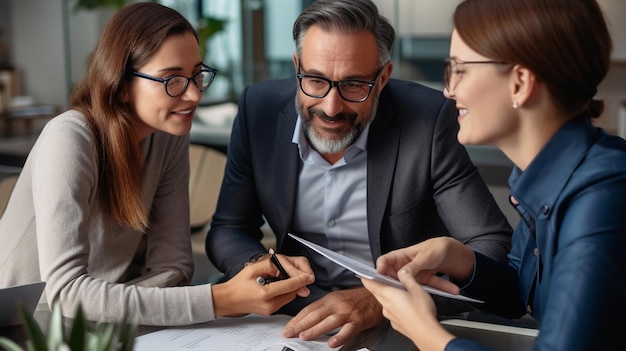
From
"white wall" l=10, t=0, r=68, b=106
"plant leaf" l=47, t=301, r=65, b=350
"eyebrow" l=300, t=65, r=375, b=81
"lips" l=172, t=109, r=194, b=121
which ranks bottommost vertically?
"white wall" l=10, t=0, r=68, b=106

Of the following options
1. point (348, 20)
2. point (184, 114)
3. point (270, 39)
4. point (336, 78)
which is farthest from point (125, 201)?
point (270, 39)

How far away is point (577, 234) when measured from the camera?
51.6 inches

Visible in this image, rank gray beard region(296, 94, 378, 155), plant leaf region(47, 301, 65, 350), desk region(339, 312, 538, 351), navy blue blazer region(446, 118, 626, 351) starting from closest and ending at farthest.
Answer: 1. plant leaf region(47, 301, 65, 350)
2. navy blue blazer region(446, 118, 626, 351)
3. desk region(339, 312, 538, 351)
4. gray beard region(296, 94, 378, 155)

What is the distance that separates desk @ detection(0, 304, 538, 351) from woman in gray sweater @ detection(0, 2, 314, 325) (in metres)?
0.10

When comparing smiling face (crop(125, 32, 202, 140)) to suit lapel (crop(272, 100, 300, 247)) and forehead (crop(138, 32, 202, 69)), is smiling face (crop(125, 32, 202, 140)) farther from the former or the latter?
suit lapel (crop(272, 100, 300, 247))

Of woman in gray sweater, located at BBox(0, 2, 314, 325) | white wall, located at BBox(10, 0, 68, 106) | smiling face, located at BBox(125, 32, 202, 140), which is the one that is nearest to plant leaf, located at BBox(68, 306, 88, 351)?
woman in gray sweater, located at BBox(0, 2, 314, 325)

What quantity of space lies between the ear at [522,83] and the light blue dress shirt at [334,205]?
763mm

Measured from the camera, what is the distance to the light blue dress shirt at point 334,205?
2.19 m

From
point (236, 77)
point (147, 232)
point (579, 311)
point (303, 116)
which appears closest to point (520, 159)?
point (579, 311)

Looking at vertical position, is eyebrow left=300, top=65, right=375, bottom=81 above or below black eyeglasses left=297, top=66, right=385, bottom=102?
above

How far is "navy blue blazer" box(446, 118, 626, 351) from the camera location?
49.4 inches

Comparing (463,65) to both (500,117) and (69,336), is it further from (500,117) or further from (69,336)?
(69,336)

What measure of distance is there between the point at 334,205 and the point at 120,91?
0.65m

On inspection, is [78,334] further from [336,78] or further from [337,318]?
[336,78]
